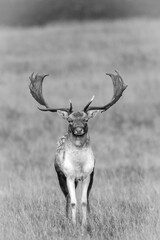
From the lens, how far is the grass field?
27.8ft

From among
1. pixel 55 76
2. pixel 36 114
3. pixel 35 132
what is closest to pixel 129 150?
pixel 35 132

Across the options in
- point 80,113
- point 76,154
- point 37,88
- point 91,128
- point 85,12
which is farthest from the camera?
Answer: point 85,12

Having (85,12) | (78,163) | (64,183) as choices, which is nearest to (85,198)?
(64,183)

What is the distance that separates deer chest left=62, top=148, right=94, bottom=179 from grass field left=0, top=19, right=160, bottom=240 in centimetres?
62

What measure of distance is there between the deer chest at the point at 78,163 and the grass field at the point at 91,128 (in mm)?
619

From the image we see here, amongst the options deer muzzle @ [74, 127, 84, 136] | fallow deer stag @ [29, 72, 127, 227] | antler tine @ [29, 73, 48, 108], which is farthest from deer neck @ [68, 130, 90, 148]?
antler tine @ [29, 73, 48, 108]

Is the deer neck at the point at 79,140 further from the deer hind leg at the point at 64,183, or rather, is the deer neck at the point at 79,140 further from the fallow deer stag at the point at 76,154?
the deer hind leg at the point at 64,183

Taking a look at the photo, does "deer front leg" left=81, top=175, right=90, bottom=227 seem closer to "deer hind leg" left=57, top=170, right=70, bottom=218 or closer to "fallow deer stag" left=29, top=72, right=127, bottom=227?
"fallow deer stag" left=29, top=72, right=127, bottom=227

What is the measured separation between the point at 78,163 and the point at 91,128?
1379cm

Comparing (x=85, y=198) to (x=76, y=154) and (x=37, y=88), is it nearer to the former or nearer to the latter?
(x=76, y=154)

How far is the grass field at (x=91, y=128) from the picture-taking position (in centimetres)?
848

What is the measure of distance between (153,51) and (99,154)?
2014cm

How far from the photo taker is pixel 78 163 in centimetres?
816

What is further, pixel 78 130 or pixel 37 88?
pixel 37 88
